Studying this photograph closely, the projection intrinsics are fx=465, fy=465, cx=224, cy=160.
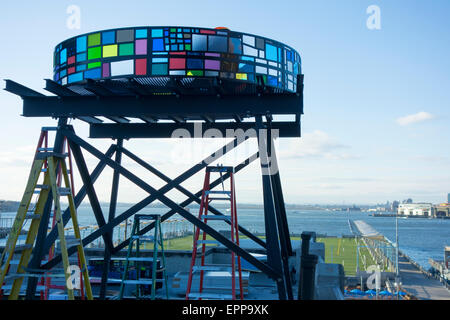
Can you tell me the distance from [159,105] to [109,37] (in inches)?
92.6

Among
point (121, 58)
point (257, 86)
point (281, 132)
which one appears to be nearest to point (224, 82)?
point (257, 86)

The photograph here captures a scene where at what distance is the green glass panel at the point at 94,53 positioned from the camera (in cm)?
1245

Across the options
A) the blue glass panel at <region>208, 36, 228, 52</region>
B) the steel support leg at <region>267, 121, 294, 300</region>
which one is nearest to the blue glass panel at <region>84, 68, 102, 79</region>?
the blue glass panel at <region>208, 36, 228, 52</region>

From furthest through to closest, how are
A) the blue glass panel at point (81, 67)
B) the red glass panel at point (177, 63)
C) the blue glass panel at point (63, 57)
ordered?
the blue glass panel at point (63, 57)
the blue glass panel at point (81, 67)
the red glass panel at point (177, 63)

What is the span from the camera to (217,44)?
12078 mm

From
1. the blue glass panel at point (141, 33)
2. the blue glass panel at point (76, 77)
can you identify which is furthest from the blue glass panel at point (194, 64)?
the blue glass panel at point (76, 77)

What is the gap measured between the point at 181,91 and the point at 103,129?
529cm

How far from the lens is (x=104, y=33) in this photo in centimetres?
1242

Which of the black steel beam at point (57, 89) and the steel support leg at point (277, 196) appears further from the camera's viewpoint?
the steel support leg at point (277, 196)

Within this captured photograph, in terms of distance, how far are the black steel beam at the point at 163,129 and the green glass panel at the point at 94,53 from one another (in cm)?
458

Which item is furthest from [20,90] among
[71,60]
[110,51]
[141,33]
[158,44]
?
[158,44]

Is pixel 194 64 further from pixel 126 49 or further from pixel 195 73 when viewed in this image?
pixel 126 49

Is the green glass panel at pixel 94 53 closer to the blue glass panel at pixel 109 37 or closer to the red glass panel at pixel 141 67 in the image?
the blue glass panel at pixel 109 37
